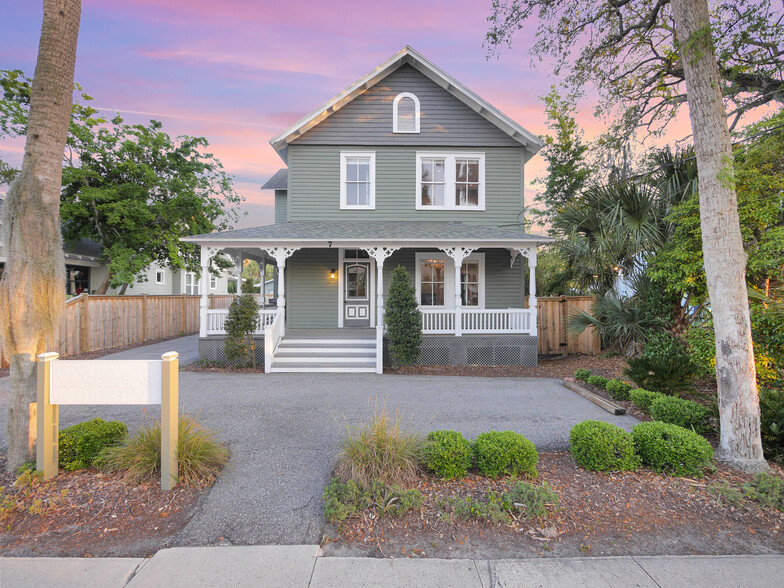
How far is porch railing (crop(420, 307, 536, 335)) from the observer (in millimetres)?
10320

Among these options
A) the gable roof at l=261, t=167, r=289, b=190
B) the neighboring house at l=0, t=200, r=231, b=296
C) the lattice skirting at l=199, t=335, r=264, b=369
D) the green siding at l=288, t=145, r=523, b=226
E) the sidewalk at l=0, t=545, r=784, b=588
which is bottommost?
the sidewalk at l=0, t=545, r=784, b=588

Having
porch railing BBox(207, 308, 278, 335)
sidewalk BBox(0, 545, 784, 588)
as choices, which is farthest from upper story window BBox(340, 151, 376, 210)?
sidewalk BBox(0, 545, 784, 588)

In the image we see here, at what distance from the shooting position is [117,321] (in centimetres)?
1238

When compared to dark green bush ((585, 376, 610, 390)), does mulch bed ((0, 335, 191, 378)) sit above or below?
above

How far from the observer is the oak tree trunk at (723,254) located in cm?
378

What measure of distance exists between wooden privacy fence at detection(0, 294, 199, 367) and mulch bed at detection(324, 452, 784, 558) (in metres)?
9.30

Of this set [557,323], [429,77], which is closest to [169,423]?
[557,323]

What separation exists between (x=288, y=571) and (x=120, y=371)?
2.38m

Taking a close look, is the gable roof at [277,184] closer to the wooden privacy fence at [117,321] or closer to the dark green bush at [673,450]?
the wooden privacy fence at [117,321]

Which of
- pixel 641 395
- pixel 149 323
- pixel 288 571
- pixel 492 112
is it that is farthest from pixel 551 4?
pixel 149 323

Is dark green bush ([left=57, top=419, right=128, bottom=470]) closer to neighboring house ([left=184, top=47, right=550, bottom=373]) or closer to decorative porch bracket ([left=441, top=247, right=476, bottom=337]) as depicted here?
neighboring house ([left=184, top=47, right=550, bottom=373])

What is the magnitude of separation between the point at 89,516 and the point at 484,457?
334 centimetres

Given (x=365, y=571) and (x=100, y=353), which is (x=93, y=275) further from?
(x=365, y=571)

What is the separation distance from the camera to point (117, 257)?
47.5 ft
